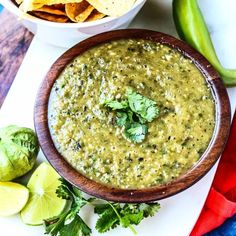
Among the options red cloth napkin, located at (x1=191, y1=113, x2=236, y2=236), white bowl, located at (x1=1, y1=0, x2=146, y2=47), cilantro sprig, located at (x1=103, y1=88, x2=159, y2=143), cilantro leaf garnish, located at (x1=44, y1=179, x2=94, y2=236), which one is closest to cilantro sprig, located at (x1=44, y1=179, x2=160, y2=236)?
cilantro leaf garnish, located at (x1=44, y1=179, x2=94, y2=236)

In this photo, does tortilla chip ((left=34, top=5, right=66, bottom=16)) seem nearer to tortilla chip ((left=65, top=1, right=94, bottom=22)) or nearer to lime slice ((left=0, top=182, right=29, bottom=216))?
tortilla chip ((left=65, top=1, right=94, bottom=22))

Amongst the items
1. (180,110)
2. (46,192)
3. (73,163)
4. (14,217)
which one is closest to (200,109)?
(180,110)

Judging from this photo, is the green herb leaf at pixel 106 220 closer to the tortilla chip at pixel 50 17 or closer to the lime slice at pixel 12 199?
the lime slice at pixel 12 199

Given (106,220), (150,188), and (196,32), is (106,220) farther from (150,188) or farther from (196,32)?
(196,32)

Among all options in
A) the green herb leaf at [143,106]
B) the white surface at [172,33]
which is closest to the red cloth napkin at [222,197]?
the white surface at [172,33]

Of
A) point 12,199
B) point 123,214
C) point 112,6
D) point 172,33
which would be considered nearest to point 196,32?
point 172,33
